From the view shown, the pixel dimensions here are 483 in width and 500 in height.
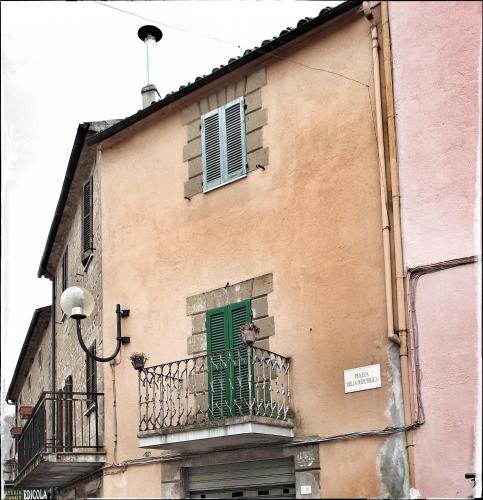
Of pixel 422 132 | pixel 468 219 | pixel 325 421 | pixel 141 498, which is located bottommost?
pixel 141 498

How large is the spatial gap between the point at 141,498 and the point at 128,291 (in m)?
3.08

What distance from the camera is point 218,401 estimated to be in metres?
12.4

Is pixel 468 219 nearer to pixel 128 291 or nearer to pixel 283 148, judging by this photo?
pixel 283 148

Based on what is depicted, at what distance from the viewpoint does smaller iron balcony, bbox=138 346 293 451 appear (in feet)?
37.6

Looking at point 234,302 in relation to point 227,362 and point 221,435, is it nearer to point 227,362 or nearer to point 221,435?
point 227,362

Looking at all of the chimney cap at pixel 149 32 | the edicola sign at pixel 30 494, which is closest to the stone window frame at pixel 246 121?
the chimney cap at pixel 149 32

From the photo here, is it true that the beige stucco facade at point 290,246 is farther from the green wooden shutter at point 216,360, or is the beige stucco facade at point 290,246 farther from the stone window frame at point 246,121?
the green wooden shutter at point 216,360

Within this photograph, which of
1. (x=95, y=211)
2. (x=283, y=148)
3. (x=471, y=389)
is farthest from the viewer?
(x=95, y=211)

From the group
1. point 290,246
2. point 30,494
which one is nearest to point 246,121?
point 290,246

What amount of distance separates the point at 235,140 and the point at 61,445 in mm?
5156

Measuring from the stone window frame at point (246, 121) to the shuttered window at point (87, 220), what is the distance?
319 cm

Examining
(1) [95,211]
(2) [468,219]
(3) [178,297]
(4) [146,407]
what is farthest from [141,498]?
(2) [468,219]

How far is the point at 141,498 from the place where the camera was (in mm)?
13492

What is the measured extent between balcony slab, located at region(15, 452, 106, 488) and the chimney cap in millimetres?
7527
